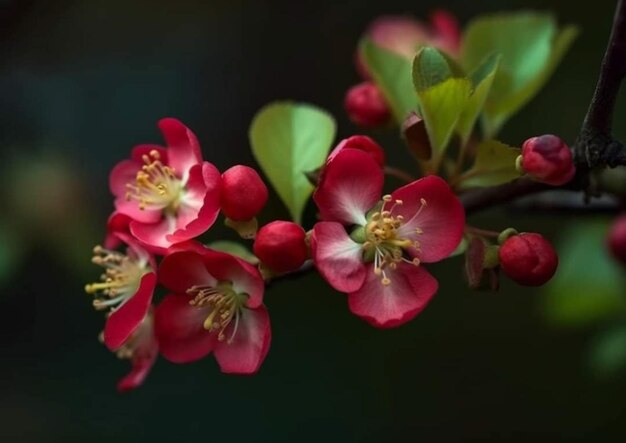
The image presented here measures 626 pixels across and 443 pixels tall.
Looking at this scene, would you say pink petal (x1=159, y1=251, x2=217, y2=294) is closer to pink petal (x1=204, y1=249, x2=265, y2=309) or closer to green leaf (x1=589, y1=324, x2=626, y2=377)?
pink petal (x1=204, y1=249, x2=265, y2=309)

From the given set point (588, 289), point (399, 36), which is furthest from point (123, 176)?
point (588, 289)

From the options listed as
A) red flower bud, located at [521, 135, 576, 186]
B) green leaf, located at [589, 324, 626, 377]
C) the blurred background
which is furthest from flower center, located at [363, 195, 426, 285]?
the blurred background

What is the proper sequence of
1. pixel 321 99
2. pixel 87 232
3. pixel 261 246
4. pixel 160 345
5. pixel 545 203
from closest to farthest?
pixel 261 246 < pixel 160 345 < pixel 545 203 < pixel 87 232 < pixel 321 99

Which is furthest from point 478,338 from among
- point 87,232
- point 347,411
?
point 87,232

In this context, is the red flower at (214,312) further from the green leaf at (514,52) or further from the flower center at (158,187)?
the green leaf at (514,52)

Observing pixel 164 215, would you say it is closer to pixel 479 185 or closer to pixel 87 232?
pixel 479 185

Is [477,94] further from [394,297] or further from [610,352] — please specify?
[610,352]
